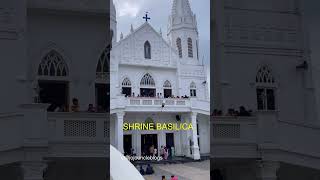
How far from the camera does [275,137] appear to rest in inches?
46.5

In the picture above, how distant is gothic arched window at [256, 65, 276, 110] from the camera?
3.96 feet

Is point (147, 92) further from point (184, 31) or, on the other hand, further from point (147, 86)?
point (184, 31)

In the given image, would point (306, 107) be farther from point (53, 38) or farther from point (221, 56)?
point (53, 38)

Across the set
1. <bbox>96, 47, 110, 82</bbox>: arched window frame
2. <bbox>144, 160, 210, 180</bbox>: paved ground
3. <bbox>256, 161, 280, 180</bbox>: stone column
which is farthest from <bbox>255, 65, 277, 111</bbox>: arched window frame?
<bbox>96, 47, 110, 82</bbox>: arched window frame

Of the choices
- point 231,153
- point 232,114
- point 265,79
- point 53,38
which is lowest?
point 231,153

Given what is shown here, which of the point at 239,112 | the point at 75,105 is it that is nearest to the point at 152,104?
the point at 75,105

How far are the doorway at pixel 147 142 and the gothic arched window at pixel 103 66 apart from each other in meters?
0.21

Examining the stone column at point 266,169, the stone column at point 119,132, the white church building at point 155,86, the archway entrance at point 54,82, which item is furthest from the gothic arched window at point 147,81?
the stone column at point 266,169

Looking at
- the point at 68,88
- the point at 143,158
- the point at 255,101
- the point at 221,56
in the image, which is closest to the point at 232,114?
the point at 255,101

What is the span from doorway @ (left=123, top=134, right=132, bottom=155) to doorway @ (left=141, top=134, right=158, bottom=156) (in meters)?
0.04

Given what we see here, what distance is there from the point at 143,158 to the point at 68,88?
295 millimetres

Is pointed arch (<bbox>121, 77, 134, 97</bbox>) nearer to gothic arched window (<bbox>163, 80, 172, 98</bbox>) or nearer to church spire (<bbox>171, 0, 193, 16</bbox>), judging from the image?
gothic arched window (<bbox>163, 80, 172, 98</bbox>)

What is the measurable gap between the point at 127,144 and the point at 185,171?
18cm

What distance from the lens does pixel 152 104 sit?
996 millimetres
